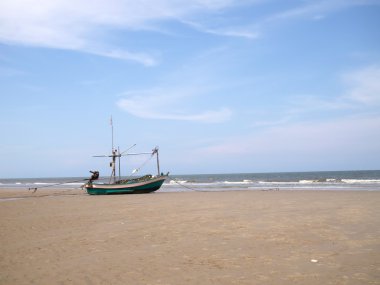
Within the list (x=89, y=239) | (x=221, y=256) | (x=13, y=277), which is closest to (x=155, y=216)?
(x=89, y=239)

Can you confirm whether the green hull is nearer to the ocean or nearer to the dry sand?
the ocean

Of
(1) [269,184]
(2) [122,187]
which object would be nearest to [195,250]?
(2) [122,187]

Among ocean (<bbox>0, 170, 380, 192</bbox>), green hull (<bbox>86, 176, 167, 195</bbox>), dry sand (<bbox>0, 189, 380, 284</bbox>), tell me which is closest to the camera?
dry sand (<bbox>0, 189, 380, 284</bbox>)

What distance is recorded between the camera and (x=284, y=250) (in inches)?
323

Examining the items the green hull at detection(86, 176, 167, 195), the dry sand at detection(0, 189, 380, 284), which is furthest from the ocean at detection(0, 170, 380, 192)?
the dry sand at detection(0, 189, 380, 284)

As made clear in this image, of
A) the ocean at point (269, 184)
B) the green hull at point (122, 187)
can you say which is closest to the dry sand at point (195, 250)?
the green hull at point (122, 187)

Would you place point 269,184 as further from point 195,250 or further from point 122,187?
point 195,250

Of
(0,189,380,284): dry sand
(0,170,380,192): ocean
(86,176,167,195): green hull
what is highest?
(86,176,167,195): green hull

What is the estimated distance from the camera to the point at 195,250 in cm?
839

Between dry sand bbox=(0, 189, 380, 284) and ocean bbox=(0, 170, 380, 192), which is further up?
ocean bbox=(0, 170, 380, 192)

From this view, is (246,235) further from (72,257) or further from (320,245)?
(72,257)

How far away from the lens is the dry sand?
21.0 feet

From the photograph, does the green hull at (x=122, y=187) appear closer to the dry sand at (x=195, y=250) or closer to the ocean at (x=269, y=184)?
the ocean at (x=269, y=184)

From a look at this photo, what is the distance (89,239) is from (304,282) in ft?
20.9
